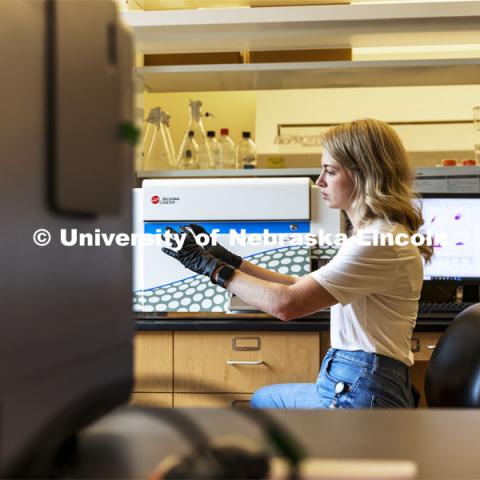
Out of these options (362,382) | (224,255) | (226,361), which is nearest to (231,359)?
(226,361)

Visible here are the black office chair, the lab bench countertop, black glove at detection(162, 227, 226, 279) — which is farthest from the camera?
the lab bench countertop

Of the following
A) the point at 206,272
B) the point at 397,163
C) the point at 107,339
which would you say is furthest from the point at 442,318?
the point at 107,339

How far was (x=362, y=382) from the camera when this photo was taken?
1.52 m

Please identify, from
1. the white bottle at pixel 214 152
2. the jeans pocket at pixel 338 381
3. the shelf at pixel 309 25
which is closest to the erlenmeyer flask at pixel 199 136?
the white bottle at pixel 214 152

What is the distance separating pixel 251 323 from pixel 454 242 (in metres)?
0.84

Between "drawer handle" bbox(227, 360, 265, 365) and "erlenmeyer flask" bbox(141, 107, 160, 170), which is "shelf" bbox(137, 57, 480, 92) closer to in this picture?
"erlenmeyer flask" bbox(141, 107, 160, 170)

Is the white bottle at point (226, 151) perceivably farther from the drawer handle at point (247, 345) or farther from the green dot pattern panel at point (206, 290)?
the drawer handle at point (247, 345)

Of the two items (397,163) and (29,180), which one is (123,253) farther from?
(397,163)

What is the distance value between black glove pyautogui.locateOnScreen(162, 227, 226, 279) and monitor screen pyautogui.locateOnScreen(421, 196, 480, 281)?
3.14 feet

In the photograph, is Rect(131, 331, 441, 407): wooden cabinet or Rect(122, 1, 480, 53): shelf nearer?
Rect(131, 331, 441, 407): wooden cabinet

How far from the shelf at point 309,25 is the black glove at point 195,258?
35.3 inches

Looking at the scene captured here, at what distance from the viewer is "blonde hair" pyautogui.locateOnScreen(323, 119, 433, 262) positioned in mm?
1640

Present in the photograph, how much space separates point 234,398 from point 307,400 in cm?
51

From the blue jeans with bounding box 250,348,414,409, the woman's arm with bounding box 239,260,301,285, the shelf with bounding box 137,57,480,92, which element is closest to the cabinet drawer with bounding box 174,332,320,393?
the woman's arm with bounding box 239,260,301,285
